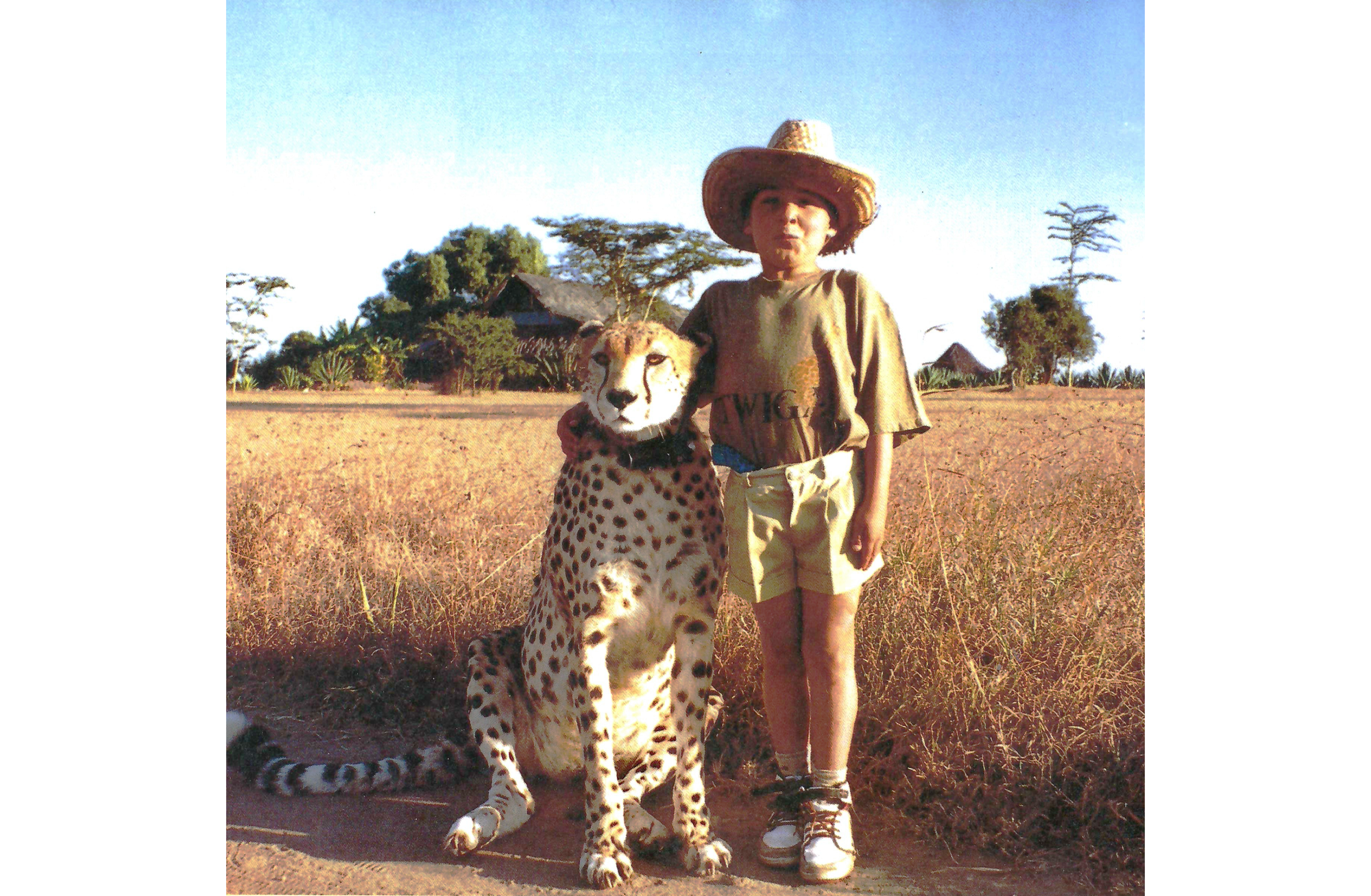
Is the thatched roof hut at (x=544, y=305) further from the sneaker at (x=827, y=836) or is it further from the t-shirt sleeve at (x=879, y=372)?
the sneaker at (x=827, y=836)

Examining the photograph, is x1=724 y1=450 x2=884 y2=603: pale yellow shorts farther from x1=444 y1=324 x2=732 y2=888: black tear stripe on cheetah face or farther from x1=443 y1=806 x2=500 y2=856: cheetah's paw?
x1=443 y1=806 x2=500 y2=856: cheetah's paw

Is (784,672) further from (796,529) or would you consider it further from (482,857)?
(482,857)

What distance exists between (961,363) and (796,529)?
2.65 meters

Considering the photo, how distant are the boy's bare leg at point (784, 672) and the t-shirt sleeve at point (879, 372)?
522 millimetres

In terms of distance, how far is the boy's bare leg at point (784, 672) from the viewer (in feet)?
7.69

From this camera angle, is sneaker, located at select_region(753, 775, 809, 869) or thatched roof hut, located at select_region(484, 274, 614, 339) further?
thatched roof hut, located at select_region(484, 274, 614, 339)

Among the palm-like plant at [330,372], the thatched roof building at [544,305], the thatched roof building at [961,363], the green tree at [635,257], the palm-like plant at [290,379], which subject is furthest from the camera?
the thatched roof building at [544,305]

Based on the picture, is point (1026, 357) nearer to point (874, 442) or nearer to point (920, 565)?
point (920, 565)

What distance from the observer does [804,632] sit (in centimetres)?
231

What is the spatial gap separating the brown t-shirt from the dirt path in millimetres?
1066

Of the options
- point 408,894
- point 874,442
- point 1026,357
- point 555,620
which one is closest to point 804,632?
point 874,442

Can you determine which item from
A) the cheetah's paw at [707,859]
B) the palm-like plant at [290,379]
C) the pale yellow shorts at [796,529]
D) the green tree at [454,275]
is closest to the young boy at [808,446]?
the pale yellow shorts at [796,529]

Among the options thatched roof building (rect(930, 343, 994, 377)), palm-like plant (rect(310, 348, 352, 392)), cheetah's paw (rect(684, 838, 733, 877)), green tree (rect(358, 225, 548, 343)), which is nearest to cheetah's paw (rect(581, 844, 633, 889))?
cheetah's paw (rect(684, 838, 733, 877))

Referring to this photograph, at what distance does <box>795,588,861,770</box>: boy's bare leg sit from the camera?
7.41 ft
